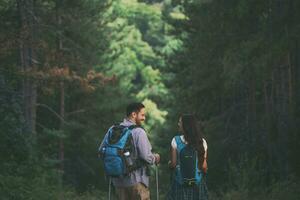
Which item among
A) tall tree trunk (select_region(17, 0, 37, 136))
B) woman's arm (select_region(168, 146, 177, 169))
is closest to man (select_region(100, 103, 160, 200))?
woman's arm (select_region(168, 146, 177, 169))

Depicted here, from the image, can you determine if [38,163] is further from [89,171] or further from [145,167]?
[89,171]

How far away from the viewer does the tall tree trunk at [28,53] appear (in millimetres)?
21992

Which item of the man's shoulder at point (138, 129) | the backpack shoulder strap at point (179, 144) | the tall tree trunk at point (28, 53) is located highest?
the tall tree trunk at point (28, 53)

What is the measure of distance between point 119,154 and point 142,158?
0.96 feet

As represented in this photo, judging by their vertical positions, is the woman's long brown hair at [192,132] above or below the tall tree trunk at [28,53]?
below

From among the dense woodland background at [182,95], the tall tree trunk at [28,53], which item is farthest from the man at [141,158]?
the tall tree trunk at [28,53]

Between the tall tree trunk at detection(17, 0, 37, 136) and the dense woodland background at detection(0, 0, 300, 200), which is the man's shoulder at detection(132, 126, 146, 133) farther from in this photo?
the tall tree trunk at detection(17, 0, 37, 136)

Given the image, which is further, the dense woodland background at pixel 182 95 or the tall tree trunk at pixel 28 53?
the tall tree trunk at pixel 28 53

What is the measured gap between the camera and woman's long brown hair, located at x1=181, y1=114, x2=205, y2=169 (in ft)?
32.4

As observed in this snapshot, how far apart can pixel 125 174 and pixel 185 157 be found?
2.90 ft

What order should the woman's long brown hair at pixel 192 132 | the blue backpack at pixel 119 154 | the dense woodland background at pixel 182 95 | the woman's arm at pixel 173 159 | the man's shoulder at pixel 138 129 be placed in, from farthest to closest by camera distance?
the dense woodland background at pixel 182 95 < the woman's arm at pixel 173 159 < the woman's long brown hair at pixel 192 132 < the man's shoulder at pixel 138 129 < the blue backpack at pixel 119 154

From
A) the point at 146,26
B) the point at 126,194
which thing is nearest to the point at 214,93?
the point at 126,194

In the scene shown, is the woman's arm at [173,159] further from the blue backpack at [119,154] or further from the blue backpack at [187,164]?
the blue backpack at [119,154]

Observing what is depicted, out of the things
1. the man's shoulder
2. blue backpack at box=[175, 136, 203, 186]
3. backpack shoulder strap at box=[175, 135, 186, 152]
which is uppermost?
the man's shoulder
